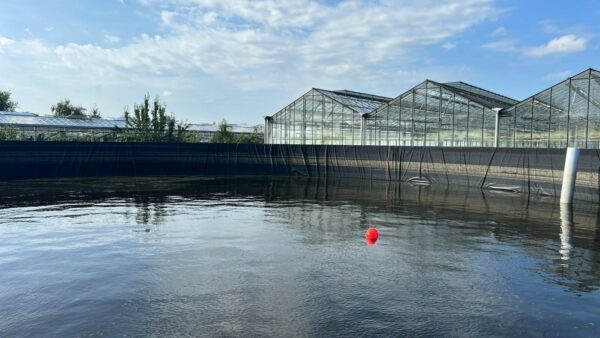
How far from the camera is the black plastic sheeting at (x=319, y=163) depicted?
22922 mm

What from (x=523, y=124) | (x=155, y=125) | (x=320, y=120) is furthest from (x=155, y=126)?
(x=523, y=124)

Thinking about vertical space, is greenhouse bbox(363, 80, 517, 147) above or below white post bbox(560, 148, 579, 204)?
above

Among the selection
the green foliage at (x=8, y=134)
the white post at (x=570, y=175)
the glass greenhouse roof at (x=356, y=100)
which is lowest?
the white post at (x=570, y=175)

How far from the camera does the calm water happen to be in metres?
6.61

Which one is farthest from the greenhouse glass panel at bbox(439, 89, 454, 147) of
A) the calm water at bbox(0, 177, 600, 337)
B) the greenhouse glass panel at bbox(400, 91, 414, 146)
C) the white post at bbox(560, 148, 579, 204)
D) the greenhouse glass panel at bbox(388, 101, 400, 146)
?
the calm water at bbox(0, 177, 600, 337)

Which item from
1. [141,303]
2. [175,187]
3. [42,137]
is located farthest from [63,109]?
[141,303]

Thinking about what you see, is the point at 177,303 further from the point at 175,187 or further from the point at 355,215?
the point at 175,187

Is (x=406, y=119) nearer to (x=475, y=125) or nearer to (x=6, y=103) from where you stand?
(x=475, y=125)

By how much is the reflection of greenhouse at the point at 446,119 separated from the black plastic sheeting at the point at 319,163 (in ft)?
11.5

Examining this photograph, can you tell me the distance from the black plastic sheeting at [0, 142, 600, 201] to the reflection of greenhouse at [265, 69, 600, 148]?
138 inches

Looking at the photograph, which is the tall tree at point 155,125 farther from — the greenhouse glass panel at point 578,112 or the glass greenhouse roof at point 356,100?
the greenhouse glass panel at point 578,112

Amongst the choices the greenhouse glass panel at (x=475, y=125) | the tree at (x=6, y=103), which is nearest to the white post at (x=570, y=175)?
the greenhouse glass panel at (x=475, y=125)

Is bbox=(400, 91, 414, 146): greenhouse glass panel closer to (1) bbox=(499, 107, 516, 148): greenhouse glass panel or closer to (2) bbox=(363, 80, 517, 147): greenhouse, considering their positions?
(2) bbox=(363, 80, 517, 147): greenhouse

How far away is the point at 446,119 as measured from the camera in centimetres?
3272
